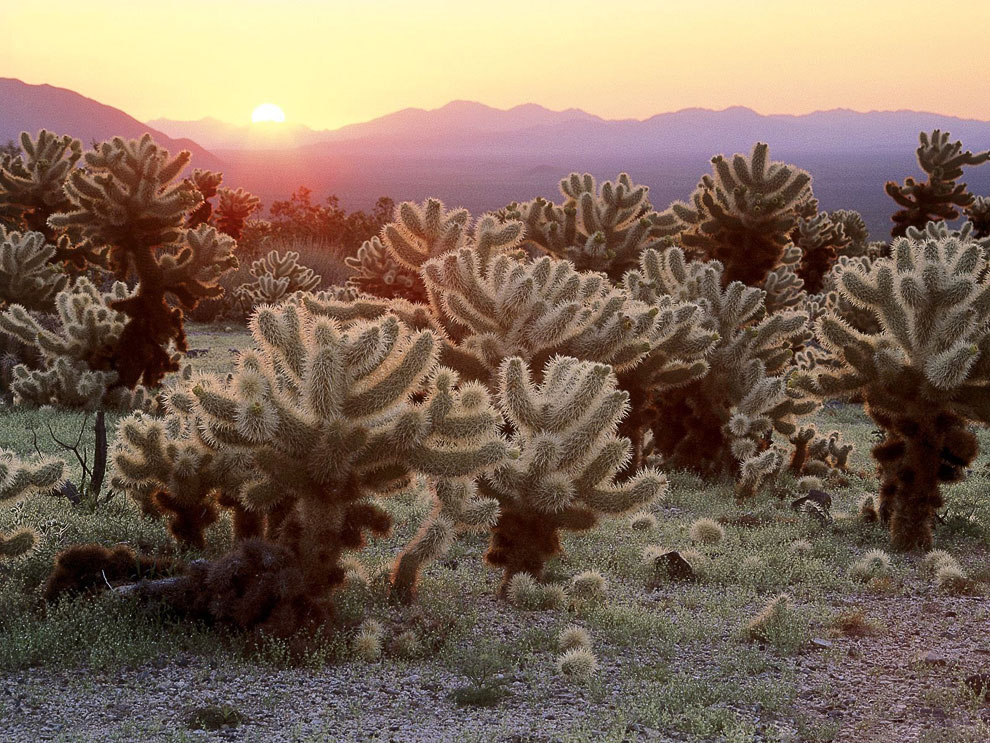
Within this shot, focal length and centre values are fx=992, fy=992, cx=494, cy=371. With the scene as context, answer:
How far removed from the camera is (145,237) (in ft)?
39.3

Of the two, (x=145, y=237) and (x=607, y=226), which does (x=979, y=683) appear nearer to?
(x=607, y=226)

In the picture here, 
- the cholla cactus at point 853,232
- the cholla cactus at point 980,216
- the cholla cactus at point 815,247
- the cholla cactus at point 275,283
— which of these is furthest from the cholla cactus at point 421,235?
the cholla cactus at point 853,232

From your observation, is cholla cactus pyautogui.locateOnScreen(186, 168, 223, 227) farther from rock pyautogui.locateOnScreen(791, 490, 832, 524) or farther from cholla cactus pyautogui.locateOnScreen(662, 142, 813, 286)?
rock pyautogui.locateOnScreen(791, 490, 832, 524)

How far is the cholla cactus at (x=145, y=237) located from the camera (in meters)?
11.7

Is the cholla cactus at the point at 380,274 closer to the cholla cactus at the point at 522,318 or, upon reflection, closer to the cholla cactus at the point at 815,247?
the cholla cactus at the point at 522,318

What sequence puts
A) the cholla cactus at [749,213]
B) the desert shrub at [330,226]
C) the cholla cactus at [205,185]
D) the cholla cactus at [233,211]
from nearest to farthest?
the cholla cactus at [749,213] → the cholla cactus at [205,185] → the cholla cactus at [233,211] → the desert shrub at [330,226]

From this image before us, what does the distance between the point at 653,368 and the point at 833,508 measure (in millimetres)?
2307

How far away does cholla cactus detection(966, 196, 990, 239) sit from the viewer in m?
25.1

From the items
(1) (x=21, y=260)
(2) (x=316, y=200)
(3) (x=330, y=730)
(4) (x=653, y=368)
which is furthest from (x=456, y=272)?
(2) (x=316, y=200)

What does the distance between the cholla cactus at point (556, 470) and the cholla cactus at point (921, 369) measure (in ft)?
8.11

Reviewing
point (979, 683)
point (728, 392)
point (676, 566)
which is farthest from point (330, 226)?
point (979, 683)

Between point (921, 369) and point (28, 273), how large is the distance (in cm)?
1268

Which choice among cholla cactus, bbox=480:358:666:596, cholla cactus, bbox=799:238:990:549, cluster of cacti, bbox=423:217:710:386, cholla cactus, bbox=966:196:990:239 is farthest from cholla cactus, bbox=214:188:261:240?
cholla cactus, bbox=480:358:666:596

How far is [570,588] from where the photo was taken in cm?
641
